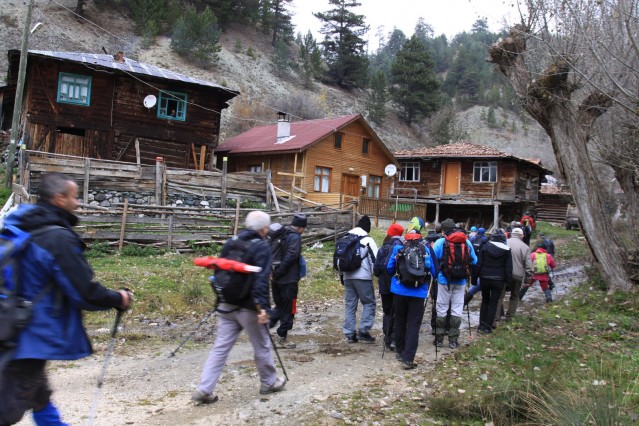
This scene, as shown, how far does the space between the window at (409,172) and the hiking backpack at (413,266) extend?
3052cm

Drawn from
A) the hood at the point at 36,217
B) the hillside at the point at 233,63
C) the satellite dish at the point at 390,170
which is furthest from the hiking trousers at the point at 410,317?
the hillside at the point at 233,63

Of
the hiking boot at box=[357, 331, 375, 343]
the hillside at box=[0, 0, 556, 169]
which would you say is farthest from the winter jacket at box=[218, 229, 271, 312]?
the hillside at box=[0, 0, 556, 169]

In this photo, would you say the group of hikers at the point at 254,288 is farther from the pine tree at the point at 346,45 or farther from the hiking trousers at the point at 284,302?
the pine tree at the point at 346,45

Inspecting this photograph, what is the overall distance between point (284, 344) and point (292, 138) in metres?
26.1

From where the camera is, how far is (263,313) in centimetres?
517

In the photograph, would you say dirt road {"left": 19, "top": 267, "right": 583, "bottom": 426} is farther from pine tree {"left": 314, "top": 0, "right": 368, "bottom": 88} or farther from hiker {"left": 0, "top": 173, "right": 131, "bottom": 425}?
pine tree {"left": 314, "top": 0, "right": 368, "bottom": 88}

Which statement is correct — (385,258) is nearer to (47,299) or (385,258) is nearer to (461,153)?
(47,299)

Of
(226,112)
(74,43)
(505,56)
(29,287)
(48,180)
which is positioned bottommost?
(29,287)

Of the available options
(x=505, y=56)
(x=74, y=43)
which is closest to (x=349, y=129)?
(x=505, y=56)

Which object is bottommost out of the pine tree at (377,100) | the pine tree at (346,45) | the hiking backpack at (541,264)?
the hiking backpack at (541,264)

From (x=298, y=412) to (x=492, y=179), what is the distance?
1223 inches

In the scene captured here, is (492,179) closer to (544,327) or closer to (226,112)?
(544,327)

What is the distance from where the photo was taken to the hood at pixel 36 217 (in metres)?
3.38

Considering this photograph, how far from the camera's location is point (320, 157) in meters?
32.2
